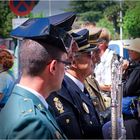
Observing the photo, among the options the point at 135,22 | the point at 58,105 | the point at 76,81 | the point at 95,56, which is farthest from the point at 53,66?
the point at 135,22

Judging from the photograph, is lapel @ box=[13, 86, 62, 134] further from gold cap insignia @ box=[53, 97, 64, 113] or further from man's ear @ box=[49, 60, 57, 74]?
gold cap insignia @ box=[53, 97, 64, 113]

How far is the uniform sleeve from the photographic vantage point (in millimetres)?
1730

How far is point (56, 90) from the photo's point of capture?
2094 millimetres

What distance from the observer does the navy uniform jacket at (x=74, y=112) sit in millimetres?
2615

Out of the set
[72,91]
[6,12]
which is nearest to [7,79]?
[72,91]

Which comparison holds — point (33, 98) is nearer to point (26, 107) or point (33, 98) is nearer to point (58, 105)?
point (26, 107)

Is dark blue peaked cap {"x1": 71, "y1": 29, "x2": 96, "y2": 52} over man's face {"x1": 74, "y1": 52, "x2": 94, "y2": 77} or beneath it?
over

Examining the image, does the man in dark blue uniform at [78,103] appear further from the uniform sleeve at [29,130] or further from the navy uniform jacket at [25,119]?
the uniform sleeve at [29,130]

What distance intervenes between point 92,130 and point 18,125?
3.69ft

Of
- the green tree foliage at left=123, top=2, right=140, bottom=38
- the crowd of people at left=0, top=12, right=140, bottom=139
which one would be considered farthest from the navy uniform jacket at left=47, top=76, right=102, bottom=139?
the green tree foliage at left=123, top=2, right=140, bottom=38

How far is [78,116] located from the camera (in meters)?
2.73

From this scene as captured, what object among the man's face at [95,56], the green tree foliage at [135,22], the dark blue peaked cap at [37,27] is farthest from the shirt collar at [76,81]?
the green tree foliage at [135,22]

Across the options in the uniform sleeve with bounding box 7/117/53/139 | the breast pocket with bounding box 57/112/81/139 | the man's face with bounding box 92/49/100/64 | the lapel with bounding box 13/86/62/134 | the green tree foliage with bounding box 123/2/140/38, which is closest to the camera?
the uniform sleeve with bounding box 7/117/53/139

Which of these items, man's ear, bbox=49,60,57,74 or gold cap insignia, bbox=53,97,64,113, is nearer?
man's ear, bbox=49,60,57,74
